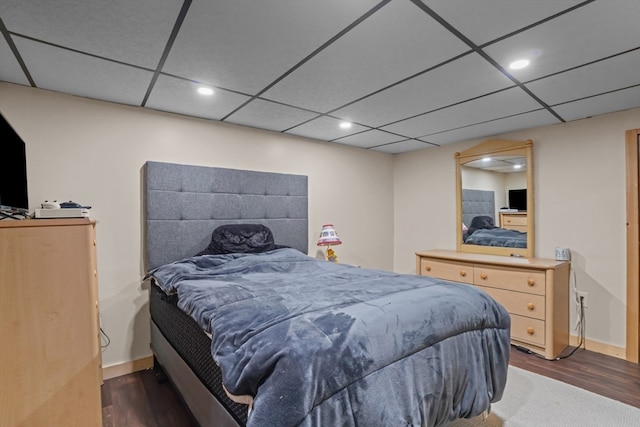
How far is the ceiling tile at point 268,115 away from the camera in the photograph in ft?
9.13

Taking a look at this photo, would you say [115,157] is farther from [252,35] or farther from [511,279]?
[511,279]

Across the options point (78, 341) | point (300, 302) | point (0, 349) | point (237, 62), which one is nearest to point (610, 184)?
point (300, 302)

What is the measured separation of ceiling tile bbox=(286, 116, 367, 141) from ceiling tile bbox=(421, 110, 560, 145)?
1.04m

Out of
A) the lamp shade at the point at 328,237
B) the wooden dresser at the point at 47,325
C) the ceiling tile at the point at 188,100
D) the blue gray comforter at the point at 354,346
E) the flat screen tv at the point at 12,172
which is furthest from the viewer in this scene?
the lamp shade at the point at 328,237

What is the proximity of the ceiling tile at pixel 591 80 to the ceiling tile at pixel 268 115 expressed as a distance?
6.15 ft

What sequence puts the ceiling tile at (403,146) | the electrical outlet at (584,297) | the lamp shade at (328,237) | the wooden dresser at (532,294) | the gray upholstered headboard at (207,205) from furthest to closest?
the ceiling tile at (403,146)
the lamp shade at (328,237)
the electrical outlet at (584,297)
the wooden dresser at (532,294)
the gray upholstered headboard at (207,205)

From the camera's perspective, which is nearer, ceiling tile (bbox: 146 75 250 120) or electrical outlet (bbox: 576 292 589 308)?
ceiling tile (bbox: 146 75 250 120)

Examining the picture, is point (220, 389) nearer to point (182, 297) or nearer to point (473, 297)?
point (182, 297)

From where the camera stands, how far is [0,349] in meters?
1.32

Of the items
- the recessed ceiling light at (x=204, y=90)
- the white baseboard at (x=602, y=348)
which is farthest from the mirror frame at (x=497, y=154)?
the recessed ceiling light at (x=204, y=90)

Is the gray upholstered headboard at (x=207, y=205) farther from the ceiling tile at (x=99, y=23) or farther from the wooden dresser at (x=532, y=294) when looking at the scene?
the wooden dresser at (x=532, y=294)

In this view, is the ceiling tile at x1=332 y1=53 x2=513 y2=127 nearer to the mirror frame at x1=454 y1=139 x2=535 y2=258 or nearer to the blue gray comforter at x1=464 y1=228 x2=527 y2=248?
the mirror frame at x1=454 y1=139 x2=535 y2=258

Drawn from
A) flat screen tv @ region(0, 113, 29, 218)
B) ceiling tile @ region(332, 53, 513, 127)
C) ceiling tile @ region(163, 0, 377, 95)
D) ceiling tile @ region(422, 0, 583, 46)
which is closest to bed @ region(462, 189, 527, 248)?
ceiling tile @ region(332, 53, 513, 127)

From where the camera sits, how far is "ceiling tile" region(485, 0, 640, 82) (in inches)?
57.7
